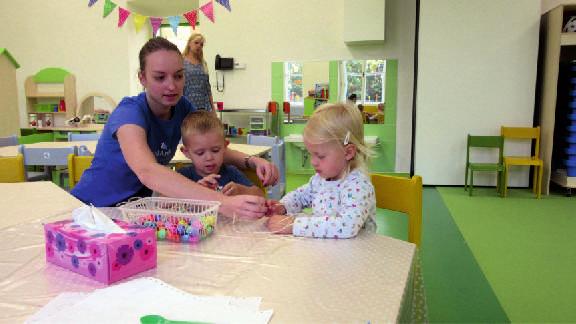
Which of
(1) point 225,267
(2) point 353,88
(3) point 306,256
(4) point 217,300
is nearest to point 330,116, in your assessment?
(3) point 306,256

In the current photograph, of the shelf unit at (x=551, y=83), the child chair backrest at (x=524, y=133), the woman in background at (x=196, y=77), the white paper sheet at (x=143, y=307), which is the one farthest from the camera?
the child chair backrest at (x=524, y=133)

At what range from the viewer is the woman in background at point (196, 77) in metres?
3.86

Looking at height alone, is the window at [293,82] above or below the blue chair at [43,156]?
above

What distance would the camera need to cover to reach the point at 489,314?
2.19m

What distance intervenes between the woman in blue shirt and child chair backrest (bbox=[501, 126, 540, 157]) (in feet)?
13.7

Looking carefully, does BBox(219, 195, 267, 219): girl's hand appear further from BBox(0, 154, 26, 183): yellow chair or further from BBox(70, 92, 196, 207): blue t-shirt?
BBox(0, 154, 26, 183): yellow chair

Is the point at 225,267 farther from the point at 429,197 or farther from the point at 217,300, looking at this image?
the point at 429,197

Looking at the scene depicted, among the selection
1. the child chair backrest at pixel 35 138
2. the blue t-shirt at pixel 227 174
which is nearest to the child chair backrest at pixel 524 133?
the blue t-shirt at pixel 227 174

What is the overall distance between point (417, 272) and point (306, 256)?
299 mm

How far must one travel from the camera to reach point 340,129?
57.5 inches

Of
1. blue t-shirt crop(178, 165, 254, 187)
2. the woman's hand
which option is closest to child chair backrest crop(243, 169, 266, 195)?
blue t-shirt crop(178, 165, 254, 187)

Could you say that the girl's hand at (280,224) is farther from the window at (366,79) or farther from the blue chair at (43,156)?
the window at (366,79)

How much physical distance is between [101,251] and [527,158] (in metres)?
5.07

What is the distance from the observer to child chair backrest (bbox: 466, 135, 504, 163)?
5.07 meters
